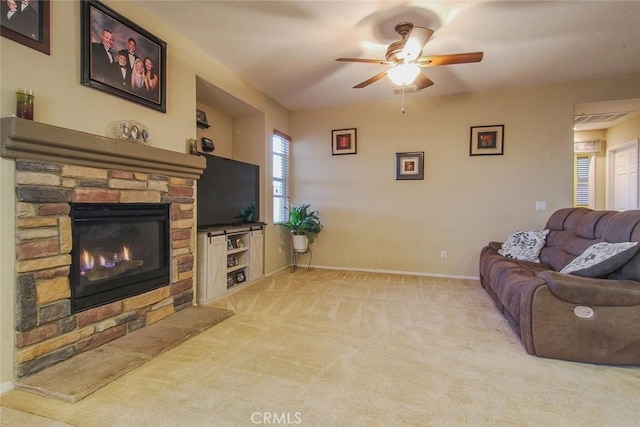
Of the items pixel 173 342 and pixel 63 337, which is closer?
pixel 63 337

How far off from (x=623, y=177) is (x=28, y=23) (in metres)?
7.71

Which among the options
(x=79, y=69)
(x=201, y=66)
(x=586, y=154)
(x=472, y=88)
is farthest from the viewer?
(x=586, y=154)

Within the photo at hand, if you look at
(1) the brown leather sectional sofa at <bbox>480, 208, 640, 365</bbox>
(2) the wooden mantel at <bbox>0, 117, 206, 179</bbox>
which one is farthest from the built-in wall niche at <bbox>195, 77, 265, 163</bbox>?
(1) the brown leather sectional sofa at <bbox>480, 208, 640, 365</bbox>

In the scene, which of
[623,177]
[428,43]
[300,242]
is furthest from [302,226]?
[623,177]

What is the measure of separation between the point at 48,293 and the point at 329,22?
115 inches

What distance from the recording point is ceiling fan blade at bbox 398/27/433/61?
2238 mm

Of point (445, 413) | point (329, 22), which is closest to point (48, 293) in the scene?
point (445, 413)

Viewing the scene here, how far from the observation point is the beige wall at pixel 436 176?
408 cm

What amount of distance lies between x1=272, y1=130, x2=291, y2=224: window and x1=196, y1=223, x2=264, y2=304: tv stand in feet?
2.25

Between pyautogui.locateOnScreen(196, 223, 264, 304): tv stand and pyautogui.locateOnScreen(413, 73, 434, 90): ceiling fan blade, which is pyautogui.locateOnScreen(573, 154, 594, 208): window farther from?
pyautogui.locateOnScreen(196, 223, 264, 304): tv stand

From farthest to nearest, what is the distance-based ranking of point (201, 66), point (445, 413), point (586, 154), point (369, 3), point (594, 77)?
point (586, 154) < point (594, 77) < point (201, 66) < point (369, 3) < point (445, 413)

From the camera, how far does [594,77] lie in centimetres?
382

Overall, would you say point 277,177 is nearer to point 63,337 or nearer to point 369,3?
point 369,3

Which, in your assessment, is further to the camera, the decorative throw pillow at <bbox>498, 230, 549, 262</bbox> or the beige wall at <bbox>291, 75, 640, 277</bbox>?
the beige wall at <bbox>291, 75, 640, 277</bbox>
